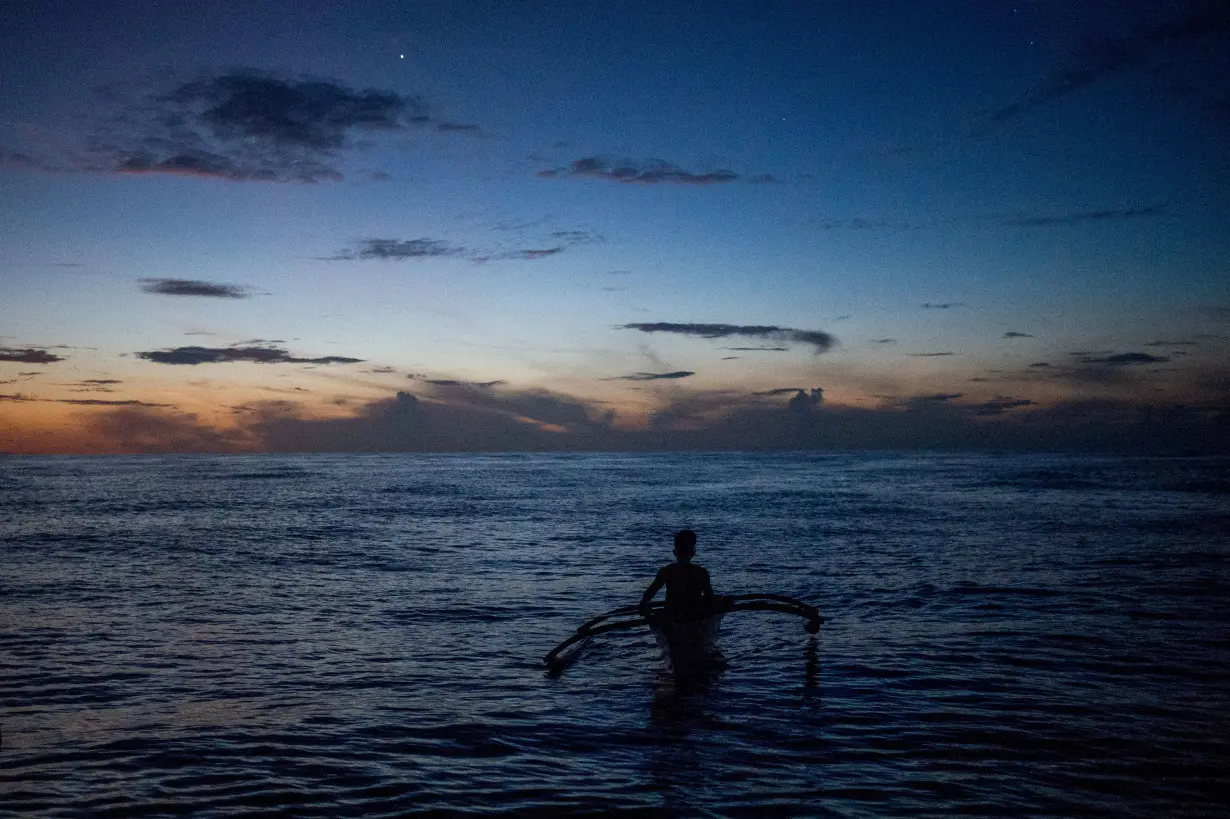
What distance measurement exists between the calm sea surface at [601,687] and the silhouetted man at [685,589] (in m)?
1.12

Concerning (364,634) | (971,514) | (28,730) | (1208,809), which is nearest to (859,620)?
(1208,809)

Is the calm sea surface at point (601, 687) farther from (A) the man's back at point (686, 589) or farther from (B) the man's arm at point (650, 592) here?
(A) the man's back at point (686, 589)

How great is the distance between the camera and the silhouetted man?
14.1 m

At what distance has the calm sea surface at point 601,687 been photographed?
27.8 feet

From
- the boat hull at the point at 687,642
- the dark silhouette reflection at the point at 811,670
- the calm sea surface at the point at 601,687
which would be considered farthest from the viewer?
the boat hull at the point at 687,642

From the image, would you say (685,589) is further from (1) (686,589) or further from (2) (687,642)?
(2) (687,642)

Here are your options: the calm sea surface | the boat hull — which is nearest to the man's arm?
the boat hull

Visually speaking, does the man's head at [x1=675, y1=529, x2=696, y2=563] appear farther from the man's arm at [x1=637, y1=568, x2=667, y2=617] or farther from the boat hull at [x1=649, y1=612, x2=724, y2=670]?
the boat hull at [x1=649, y1=612, x2=724, y2=670]

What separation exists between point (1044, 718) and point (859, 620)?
23.0 ft

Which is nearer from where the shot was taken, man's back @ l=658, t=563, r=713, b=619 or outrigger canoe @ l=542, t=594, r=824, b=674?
outrigger canoe @ l=542, t=594, r=824, b=674

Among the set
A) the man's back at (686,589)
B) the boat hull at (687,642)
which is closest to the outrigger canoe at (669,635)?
the boat hull at (687,642)

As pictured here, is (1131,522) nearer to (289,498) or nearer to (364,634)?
(364,634)

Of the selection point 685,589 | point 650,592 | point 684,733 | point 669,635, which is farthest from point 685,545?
point 684,733

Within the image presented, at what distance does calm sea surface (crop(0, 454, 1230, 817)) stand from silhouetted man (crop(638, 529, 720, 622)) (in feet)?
3.67
